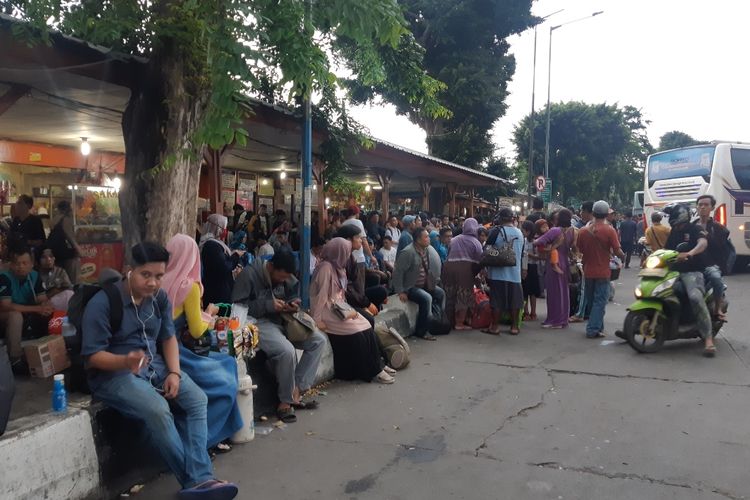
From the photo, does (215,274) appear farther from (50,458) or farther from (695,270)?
(695,270)

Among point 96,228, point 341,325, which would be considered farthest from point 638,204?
point 341,325

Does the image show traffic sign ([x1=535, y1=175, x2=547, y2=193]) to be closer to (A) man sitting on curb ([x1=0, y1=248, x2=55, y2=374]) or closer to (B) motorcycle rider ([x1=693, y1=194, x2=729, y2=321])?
(B) motorcycle rider ([x1=693, y1=194, x2=729, y2=321])

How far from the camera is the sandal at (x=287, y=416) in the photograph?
479 centimetres

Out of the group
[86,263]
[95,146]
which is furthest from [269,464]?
[95,146]

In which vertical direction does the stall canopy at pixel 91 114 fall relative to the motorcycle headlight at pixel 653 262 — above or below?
above

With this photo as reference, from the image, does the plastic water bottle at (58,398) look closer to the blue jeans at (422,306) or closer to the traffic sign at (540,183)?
the blue jeans at (422,306)

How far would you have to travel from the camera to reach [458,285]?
27.9 ft

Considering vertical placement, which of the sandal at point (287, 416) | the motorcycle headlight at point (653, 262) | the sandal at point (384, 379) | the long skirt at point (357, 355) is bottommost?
the sandal at point (287, 416)

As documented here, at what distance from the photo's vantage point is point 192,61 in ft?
16.2

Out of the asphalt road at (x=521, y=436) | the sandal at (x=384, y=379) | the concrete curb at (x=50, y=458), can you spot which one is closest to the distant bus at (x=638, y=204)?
the asphalt road at (x=521, y=436)

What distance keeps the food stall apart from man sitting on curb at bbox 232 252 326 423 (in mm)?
4944

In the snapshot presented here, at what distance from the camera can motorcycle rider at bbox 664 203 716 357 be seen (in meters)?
6.79

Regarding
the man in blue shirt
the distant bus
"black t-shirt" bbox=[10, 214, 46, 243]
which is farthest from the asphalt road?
the distant bus

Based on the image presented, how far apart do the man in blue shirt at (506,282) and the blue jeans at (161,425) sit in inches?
215
